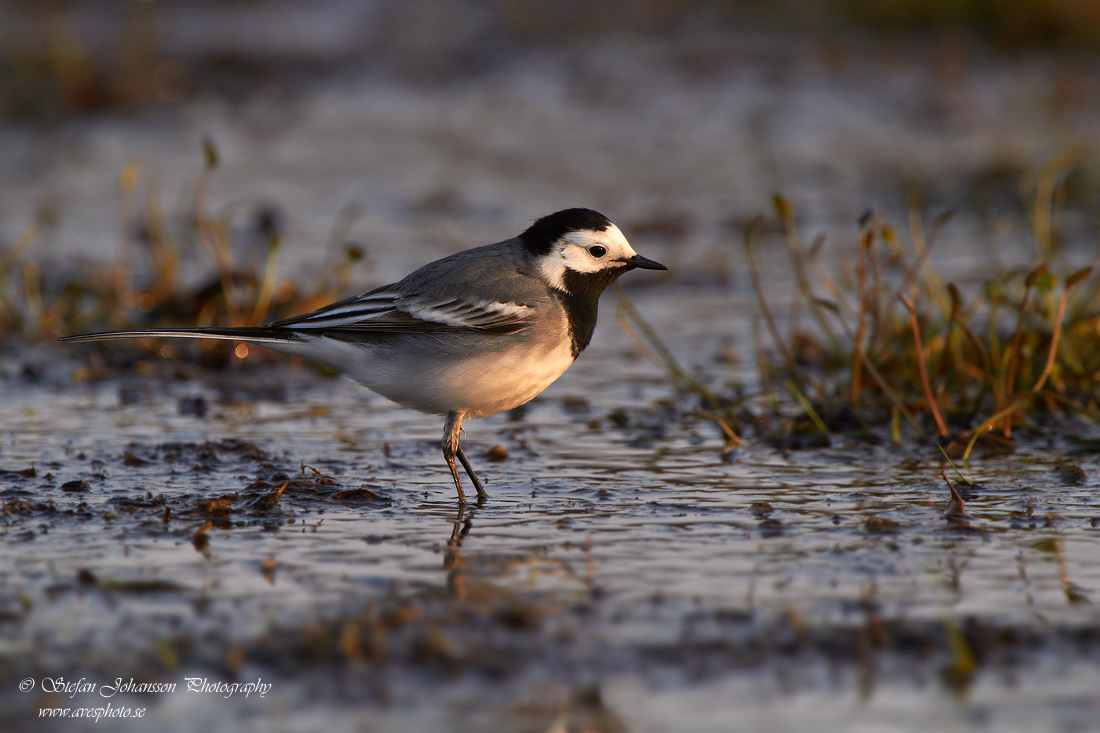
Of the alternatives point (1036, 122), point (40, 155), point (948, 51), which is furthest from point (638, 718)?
point (948, 51)

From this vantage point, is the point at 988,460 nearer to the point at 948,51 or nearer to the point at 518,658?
the point at 518,658

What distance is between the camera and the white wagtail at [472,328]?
6535 mm

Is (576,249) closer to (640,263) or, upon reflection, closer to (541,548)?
(640,263)

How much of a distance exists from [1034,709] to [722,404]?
4.11 metres

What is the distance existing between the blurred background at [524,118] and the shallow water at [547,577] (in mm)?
2808

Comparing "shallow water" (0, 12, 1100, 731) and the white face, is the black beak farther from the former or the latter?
"shallow water" (0, 12, 1100, 731)

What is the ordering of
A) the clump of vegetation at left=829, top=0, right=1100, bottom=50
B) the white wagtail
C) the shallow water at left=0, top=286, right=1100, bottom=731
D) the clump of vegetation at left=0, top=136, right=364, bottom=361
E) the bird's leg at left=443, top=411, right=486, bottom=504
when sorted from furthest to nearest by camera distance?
the clump of vegetation at left=829, top=0, right=1100, bottom=50
the clump of vegetation at left=0, top=136, right=364, bottom=361
the white wagtail
the bird's leg at left=443, top=411, right=486, bottom=504
the shallow water at left=0, top=286, right=1100, bottom=731

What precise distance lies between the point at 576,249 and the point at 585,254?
0.19ft

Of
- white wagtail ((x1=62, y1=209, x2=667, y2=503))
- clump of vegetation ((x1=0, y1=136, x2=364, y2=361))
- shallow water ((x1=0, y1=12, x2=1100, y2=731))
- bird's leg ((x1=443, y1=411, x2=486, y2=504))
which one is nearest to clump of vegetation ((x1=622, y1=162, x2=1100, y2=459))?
shallow water ((x1=0, y1=12, x2=1100, y2=731))

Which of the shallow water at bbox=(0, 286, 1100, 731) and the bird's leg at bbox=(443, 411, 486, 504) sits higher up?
the bird's leg at bbox=(443, 411, 486, 504)

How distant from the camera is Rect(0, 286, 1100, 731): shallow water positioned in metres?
4.02

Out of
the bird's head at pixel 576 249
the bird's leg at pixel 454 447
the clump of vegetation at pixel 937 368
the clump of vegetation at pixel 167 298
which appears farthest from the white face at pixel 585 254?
the clump of vegetation at pixel 167 298

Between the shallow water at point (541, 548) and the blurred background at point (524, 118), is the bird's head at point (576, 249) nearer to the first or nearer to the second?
the shallow water at point (541, 548)

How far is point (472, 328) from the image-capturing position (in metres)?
6.64
